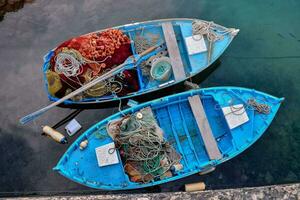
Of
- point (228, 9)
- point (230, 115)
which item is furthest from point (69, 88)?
point (228, 9)

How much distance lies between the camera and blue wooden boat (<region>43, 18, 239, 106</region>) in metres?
8.53

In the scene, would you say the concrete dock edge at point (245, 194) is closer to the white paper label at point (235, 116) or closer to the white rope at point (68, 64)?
the white paper label at point (235, 116)

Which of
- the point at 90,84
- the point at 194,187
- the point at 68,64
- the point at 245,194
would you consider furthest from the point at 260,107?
the point at 68,64

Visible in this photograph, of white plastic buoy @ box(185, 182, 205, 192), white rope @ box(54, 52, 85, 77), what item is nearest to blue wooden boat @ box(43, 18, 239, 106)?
white rope @ box(54, 52, 85, 77)

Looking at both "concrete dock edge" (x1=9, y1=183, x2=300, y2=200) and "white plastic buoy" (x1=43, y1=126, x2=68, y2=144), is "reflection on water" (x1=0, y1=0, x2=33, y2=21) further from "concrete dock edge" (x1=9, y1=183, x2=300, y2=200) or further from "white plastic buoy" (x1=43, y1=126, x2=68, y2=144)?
"concrete dock edge" (x1=9, y1=183, x2=300, y2=200)

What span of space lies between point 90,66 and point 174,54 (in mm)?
2115

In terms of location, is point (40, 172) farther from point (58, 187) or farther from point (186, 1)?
point (186, 1)

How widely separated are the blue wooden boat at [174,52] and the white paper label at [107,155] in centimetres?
143

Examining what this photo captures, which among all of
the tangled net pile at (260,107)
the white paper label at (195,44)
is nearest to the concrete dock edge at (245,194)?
the tangled net pile at (260,107)

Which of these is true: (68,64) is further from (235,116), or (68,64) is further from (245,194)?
(245,194)

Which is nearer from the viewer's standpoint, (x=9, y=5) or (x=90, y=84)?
(x=90, y=84)

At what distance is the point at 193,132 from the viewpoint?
8172mm

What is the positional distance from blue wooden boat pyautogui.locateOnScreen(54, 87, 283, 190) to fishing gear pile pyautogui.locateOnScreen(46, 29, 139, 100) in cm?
86

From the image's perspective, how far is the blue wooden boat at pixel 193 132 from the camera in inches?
297
